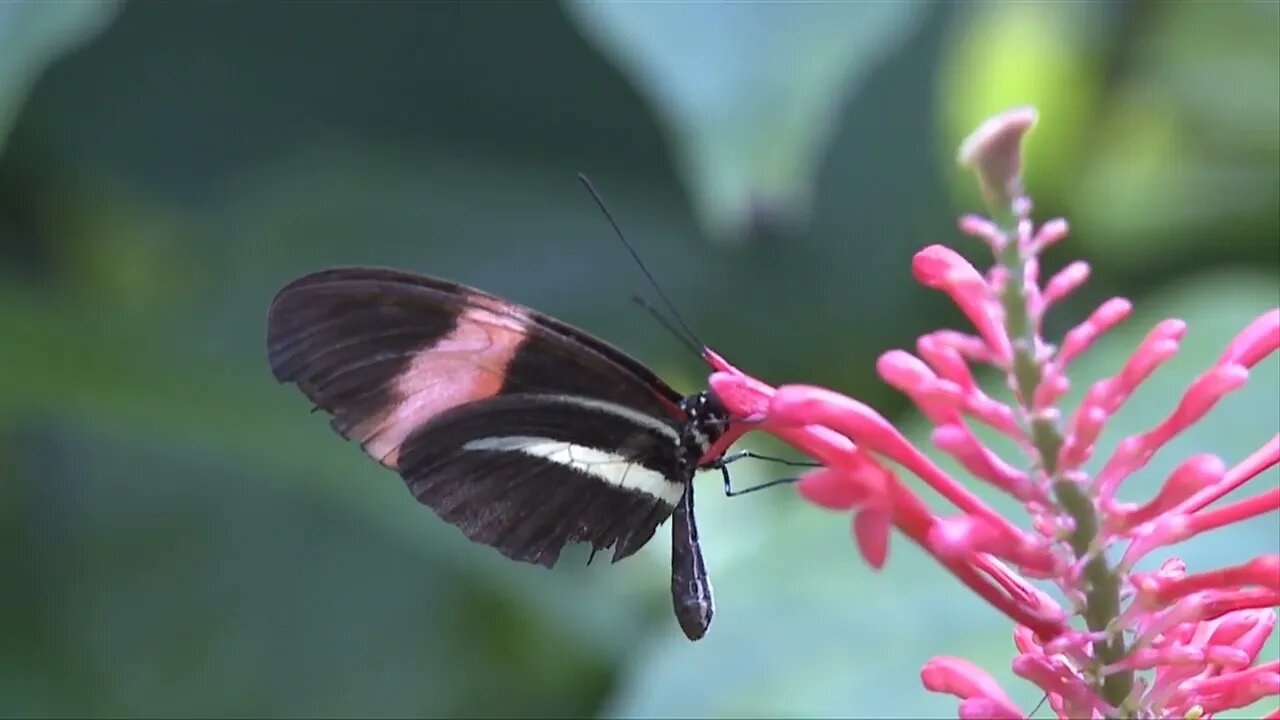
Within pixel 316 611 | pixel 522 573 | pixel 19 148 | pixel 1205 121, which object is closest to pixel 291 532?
pixel 316 611

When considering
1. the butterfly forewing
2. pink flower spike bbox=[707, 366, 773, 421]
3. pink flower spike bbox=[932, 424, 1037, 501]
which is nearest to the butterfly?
the butterfly forewing

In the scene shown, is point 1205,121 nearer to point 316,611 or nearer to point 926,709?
point 926,709

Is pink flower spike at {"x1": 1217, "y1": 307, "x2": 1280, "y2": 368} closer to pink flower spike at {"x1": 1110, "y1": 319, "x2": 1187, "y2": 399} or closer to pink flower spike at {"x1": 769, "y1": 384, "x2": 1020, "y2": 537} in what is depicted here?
pink flower spike at {"x1": 1110, "y1": 319, "x2": 1187, "y2": 399}

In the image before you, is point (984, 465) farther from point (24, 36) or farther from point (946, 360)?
point (24, 36)

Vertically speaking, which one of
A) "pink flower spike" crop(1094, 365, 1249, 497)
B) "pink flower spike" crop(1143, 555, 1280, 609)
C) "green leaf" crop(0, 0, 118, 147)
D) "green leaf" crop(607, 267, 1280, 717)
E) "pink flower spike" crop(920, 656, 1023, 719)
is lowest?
"green leaf" crop(607, 267, 1280, 717)

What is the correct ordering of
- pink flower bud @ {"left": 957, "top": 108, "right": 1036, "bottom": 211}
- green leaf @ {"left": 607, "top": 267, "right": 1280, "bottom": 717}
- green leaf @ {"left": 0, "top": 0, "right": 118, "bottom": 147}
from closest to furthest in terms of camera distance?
pink flower bud @ {"left": 957, "top": 108, "right": 1036, "bottom": 211}
green leaf @ {"left": 0, "top": 0, "right": 118, "bottom": 147}
green leaf @ {"left": 607, "top": 267, "right": 1280, "bottom": 717}

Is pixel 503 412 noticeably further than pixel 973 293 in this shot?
Yes

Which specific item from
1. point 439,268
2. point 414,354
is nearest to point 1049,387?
point 414,354
